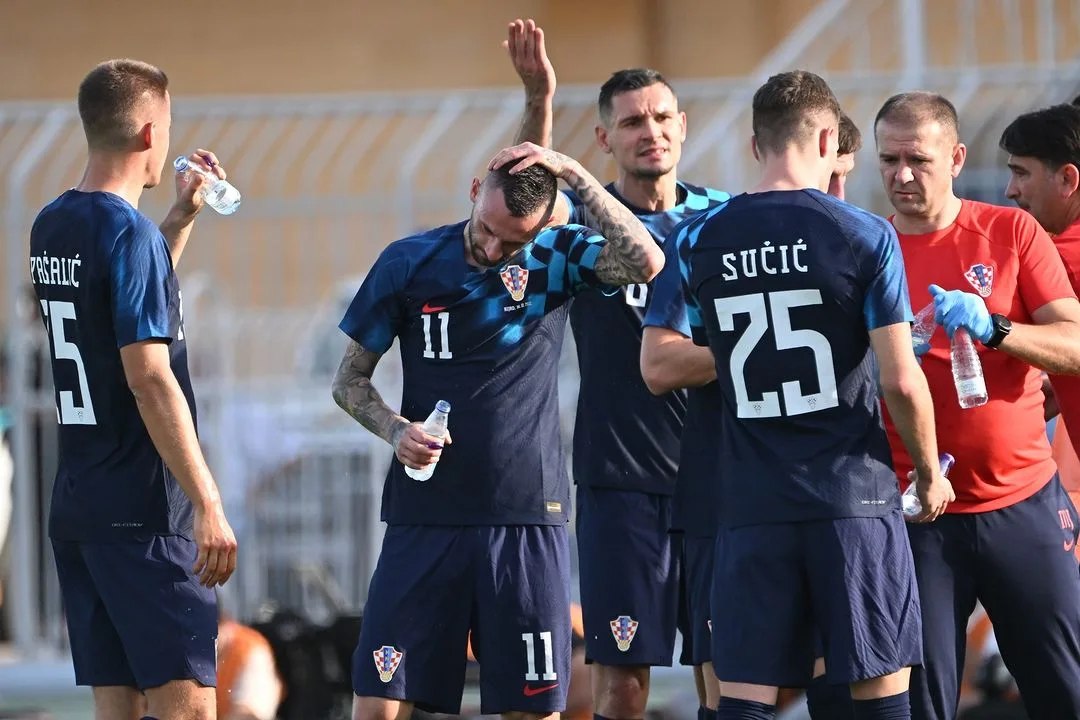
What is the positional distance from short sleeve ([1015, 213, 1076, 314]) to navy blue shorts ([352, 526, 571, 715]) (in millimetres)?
1750

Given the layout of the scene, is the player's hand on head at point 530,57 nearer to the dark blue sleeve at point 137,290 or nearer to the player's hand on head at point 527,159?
the player's hand on head at point 527,159

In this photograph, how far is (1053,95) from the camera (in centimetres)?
1016

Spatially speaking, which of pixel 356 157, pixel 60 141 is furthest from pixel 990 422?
pixel 60 141

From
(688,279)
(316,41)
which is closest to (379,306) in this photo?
(688,279)

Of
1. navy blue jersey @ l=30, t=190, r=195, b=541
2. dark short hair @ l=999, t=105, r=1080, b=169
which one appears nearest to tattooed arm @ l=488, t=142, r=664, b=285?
navy blue jersey @ l=30, t=190, r=195, b=541

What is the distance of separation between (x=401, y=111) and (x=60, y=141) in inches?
120

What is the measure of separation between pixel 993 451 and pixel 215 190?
2.64m

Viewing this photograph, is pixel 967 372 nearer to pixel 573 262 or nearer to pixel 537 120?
pixel 573 262

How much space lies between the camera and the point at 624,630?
5.85 metres

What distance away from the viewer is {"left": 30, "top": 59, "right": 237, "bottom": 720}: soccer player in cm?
490

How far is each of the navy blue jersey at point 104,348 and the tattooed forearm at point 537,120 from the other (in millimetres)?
1526

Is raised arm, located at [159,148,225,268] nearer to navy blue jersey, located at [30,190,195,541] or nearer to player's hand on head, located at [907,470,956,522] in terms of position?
navy blue jersey, located at [30,190,195,541]

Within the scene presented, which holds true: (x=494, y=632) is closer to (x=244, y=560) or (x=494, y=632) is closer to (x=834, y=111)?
(x=834, y=111)

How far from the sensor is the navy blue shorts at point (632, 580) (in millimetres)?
5848
